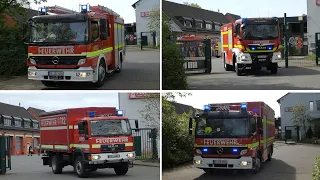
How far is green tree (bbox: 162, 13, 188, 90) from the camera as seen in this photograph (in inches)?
483

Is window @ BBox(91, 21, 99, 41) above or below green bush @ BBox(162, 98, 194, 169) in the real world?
above

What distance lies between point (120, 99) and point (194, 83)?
8638 millimetres

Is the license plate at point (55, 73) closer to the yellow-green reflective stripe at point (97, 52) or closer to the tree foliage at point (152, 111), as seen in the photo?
the yellow-green reflective stripe at point (97, 52)

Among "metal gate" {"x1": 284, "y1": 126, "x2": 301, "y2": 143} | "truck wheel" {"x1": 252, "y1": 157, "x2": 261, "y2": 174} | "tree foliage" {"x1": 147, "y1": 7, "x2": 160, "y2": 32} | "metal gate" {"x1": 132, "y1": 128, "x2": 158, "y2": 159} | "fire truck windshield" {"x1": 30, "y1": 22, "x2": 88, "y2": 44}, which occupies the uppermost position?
"tree foliage" {"x1": 147, "y1": 7, "x2": 160, "y2": 32}

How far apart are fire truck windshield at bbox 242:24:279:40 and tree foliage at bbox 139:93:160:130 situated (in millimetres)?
4462

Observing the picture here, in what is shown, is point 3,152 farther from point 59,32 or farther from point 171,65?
point 171,65

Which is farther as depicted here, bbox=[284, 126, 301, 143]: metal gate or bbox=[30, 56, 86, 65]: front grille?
bbox=[284, 126, 301, 143]: metal gate

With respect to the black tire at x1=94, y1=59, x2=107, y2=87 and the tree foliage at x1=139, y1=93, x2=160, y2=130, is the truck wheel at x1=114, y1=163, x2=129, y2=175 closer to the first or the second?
the black tire at x1=94, y1=59, x2=107, y2=87

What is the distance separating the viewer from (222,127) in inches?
450

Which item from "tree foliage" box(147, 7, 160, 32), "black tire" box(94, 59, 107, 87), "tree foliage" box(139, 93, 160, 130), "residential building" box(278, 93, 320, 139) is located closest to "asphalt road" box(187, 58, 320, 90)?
"tree foliage" box(139, 93, 160, 130)

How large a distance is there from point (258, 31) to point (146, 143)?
746 cm

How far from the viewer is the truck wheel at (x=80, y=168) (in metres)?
12.1

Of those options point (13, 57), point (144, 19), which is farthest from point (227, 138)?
point (144, 19)

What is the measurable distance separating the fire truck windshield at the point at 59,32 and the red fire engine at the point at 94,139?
2.18 metres
